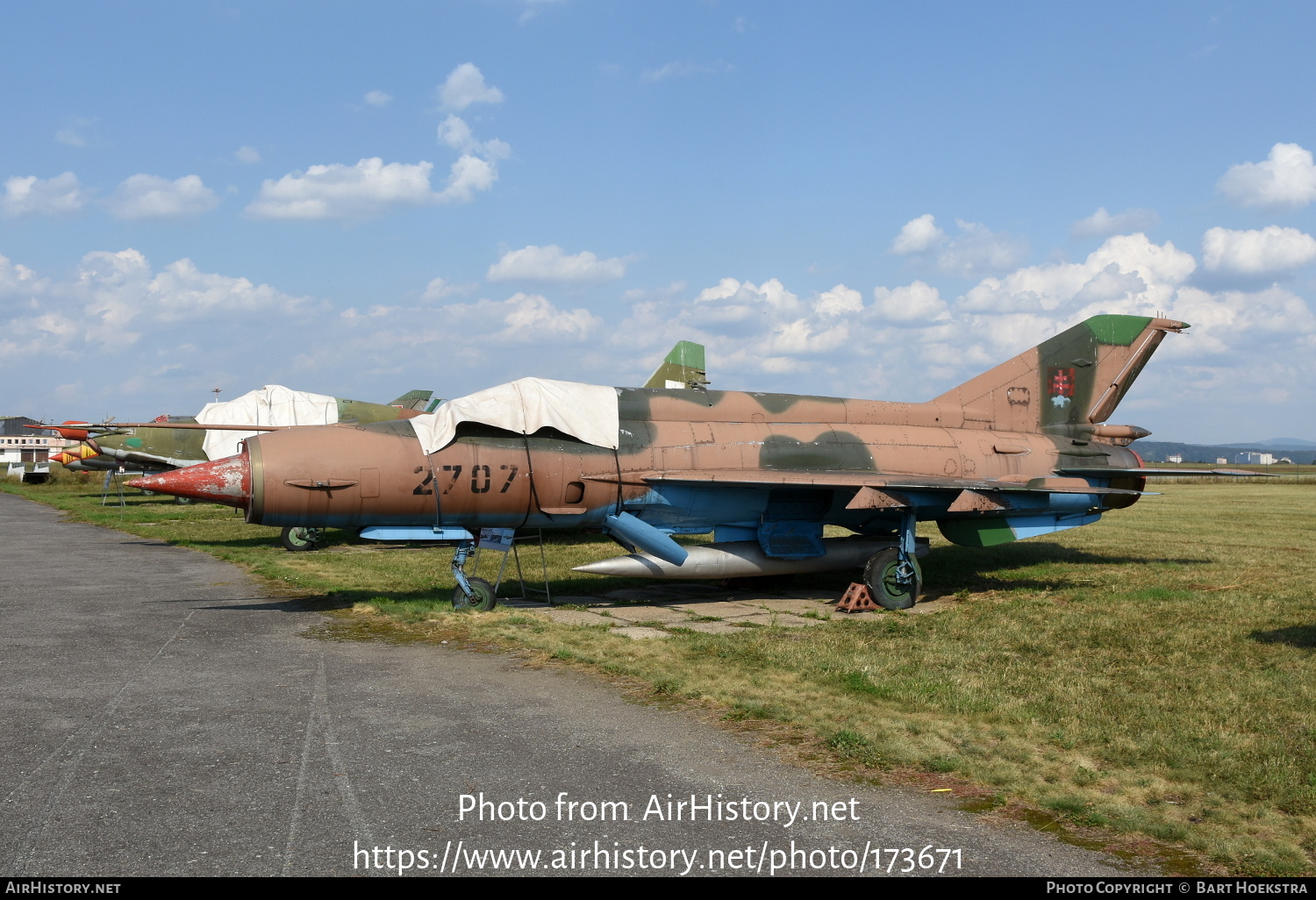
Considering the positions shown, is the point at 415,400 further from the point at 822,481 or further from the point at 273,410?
the point at 822,481

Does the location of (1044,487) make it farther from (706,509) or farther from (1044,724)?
(1044,724)

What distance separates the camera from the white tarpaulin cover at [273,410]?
962 inches

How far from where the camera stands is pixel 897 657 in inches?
402

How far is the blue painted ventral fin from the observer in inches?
535

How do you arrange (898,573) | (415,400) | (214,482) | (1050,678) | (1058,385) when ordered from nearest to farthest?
(1050,678) → (214,482) → (898,573) → (1058,385) → (415,400)

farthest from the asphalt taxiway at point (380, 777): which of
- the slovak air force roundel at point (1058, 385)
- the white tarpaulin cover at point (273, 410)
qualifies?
the white tarpaulin cover at point (273, 410)

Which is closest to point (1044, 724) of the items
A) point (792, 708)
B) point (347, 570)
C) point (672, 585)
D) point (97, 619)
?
point (792, 708)

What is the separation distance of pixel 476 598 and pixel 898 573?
20.5ft

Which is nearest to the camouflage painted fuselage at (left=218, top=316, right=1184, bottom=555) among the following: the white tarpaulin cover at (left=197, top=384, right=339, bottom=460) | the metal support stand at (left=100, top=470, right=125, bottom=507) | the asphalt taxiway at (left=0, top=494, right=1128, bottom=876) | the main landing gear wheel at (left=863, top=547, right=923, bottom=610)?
the main landing gear wheel at (left=863, top=547, right=923, bottom=610)

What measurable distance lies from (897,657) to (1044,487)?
5951 mm

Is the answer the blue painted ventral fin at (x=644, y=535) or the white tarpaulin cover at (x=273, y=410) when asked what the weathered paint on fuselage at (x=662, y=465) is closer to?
the blue painted ventral fin at (x=644, y=535)

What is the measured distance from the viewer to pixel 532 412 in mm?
13234

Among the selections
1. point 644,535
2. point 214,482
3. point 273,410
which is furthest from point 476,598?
point 273,410

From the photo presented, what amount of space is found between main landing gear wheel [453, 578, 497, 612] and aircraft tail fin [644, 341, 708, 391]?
14516 mm
